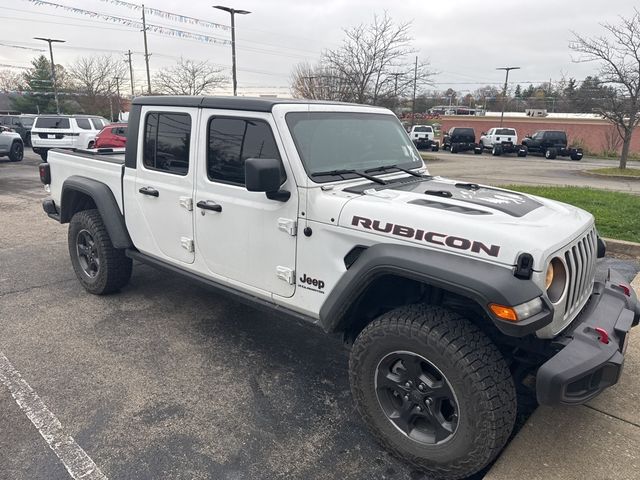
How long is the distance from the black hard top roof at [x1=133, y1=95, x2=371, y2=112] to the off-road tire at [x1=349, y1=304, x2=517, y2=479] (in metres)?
1.60

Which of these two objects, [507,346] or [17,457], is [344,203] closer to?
[507,346]

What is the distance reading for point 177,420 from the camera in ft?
10.2

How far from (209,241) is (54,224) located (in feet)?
19.1

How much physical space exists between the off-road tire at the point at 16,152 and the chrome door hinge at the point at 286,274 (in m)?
19.5

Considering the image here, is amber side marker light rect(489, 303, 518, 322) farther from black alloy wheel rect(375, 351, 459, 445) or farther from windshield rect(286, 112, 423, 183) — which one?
windshield rect(286, 112, 423, 183)

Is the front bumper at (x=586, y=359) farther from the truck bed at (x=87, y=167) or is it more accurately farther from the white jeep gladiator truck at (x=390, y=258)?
the truck bed at (x=87, y=167)

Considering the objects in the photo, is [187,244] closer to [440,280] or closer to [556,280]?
[440,280]

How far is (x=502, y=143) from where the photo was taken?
30.4 metres

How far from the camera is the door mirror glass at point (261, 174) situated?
110 inches

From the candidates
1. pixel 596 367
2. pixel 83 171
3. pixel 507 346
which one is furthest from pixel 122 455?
pixel 83 171

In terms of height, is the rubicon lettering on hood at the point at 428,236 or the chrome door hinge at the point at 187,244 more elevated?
the rubicon lettering on hood at the point at 428,236

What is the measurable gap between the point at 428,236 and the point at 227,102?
182cm

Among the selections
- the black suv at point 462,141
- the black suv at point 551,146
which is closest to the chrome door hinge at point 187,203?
the black suv at point 551,146

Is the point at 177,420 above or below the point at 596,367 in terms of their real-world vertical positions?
below
